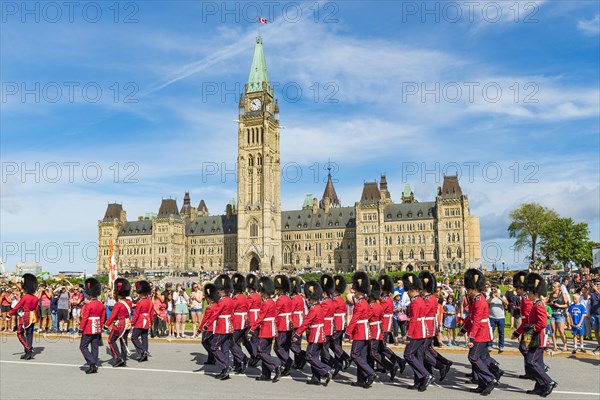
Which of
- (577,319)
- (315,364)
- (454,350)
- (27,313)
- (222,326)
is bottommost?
(454,350)

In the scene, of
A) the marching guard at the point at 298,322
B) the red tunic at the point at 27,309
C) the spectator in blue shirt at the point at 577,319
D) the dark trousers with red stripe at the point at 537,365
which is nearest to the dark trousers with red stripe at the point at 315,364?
the marching guard at the point at 298,322

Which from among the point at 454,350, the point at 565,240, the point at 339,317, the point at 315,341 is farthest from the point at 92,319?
the point at 565,240

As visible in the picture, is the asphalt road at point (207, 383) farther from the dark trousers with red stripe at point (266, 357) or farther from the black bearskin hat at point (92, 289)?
the black bearskin hat at point (92, 289)

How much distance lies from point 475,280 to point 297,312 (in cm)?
448

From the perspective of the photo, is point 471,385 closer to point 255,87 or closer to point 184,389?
A: point 184,389

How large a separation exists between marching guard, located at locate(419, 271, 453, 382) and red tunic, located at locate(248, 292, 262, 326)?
448 centimetres

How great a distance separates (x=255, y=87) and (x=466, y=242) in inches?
2134

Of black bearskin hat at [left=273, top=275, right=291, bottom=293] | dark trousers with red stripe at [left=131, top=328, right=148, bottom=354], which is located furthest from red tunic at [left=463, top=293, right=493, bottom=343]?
dark trousers with red stripe at [left=131, top=328, right=148, bottom=354]

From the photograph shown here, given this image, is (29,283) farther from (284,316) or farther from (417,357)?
(417,357)

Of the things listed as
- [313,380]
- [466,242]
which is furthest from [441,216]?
[313,380]

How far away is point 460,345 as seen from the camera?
18062mm

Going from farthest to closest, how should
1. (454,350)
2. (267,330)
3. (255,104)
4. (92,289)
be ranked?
1. (255,104)
2. (454,350)
3. (92,289)
4. (267,330)

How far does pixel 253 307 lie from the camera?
1485cm

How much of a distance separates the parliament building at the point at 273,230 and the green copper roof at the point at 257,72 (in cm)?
21
